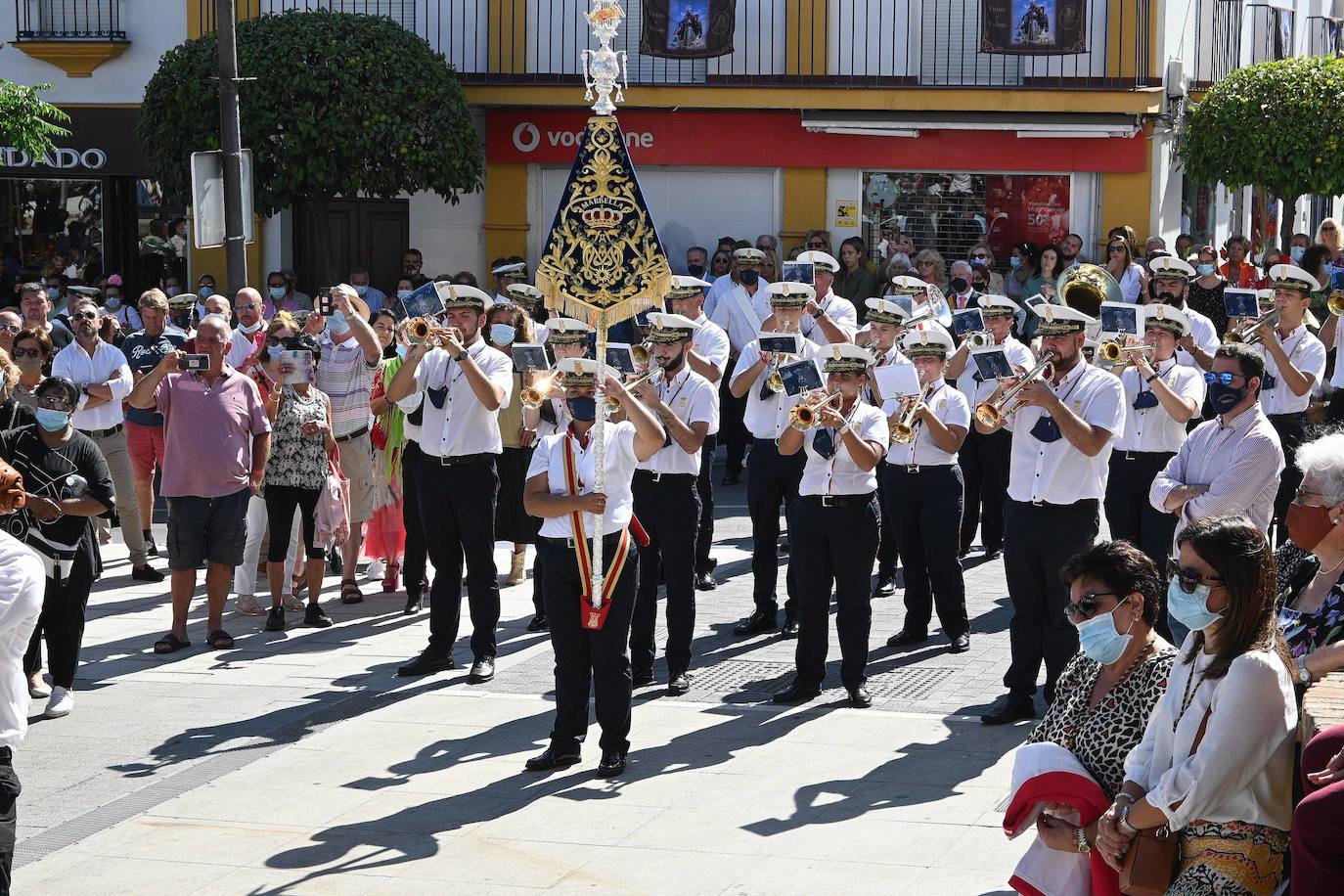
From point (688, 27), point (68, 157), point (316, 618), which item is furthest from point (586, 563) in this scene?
point (68, 157)

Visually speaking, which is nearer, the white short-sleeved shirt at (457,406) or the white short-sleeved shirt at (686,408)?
the white short-sleeved shirt at (686,408)

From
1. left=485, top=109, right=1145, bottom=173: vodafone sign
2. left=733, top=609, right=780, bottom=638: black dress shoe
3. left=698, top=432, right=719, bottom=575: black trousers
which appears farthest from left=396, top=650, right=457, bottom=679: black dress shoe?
left=485, top=109, right=1145, bottom=173: vodafone sign

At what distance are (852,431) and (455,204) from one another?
1491 cm

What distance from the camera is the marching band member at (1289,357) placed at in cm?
1184

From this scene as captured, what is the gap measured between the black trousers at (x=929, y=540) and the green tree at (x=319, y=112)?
454 inches

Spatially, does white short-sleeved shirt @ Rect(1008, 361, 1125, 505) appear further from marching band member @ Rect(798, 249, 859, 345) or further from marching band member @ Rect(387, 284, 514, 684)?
marching band member @ Rect(798, 249, 859, 345)

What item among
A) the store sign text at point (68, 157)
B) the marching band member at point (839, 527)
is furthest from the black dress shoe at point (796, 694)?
the store sign text at point (68, 157)

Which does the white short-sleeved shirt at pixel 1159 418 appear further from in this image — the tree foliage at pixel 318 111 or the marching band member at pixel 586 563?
the tree foliage at pixel 318 111

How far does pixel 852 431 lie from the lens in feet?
30.6

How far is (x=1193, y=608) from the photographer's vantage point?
507 cm

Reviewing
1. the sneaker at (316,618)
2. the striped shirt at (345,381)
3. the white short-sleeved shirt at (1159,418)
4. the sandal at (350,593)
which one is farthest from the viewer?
the sandal at (350,593)

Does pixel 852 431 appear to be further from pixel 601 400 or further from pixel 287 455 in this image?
pixel 287 455

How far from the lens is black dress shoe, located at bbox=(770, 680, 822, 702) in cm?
948

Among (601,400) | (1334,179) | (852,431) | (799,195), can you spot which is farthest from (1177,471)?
(799,195)
